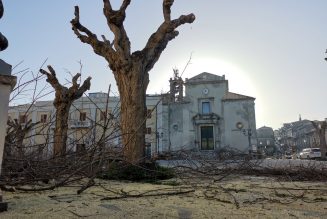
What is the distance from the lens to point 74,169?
386cm

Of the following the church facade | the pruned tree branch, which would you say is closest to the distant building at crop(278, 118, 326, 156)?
the church facade

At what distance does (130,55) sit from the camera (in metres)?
8.33

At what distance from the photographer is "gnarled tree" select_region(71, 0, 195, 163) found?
25.8 ft

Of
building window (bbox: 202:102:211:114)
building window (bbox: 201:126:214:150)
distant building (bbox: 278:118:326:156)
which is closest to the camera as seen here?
building window (bbox: 201:126:214:150)

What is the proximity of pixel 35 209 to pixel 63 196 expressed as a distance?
0.88 metres

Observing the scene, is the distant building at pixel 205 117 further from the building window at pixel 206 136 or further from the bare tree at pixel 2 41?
the bare tree at pixel 2 41

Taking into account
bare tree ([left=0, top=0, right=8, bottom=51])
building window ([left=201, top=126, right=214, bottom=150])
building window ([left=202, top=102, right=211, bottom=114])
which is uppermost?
building window ([left=202, top=102, right=211, bottom=114])

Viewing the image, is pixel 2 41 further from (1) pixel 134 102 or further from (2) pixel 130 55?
(2) pixel 130 55

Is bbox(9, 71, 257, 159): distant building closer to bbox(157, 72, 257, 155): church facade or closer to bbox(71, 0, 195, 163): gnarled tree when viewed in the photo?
bbox(157, 72, 257, 155): church facade

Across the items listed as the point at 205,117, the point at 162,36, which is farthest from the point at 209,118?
the point at 162,36

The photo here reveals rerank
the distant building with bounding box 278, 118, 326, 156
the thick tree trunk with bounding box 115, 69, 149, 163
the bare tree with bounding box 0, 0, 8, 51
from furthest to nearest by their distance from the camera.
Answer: the distant building with bounding box 278, 118, 326, 156 < the thick tree trunk with bounding box 115, 69, 149, 163 < the bare tree with bounding box 0, 0, 8, 51

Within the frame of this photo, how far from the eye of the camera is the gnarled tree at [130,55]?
7.86 meters

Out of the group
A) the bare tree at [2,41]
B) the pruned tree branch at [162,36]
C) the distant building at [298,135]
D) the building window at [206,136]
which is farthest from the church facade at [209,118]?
the bare tree at [2,41]

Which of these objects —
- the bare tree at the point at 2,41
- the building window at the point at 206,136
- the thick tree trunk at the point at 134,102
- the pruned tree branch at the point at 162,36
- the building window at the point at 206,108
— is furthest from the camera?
the building window at the point at 206,108
